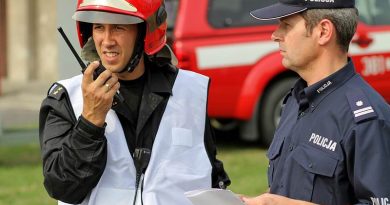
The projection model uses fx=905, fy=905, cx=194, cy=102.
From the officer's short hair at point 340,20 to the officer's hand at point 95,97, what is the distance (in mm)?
696

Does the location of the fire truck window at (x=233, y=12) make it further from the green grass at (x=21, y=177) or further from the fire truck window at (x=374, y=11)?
the green grass at (x=21, y=177)

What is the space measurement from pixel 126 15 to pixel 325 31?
2.46 ft

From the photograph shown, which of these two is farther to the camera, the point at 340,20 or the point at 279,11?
the point at 279,11

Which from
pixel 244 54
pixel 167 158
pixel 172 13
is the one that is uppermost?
pixel 167 158

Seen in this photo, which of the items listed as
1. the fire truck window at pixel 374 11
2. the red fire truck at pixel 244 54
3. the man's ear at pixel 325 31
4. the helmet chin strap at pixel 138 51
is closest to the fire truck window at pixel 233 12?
the red fire truck at pixel 244 54

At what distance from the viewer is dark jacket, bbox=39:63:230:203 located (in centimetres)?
300

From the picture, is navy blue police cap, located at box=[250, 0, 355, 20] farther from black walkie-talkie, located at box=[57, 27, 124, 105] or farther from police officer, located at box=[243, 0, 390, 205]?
black walkie-talkie, located at box=[57, 27, 124, 105]

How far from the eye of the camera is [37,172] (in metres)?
8.32

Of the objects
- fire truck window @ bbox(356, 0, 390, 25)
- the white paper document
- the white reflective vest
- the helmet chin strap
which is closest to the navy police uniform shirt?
the white paper document

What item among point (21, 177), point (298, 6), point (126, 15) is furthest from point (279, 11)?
point (21, 177)

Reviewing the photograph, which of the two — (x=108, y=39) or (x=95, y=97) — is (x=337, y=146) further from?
(x=108, y=39)

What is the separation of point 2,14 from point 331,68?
14738mm

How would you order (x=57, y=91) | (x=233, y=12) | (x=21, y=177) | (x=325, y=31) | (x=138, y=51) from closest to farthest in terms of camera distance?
(x=325, y=31) < (x=57, y=91) < (x=138, y=51) < (x=21, y=177) < (x=233, y=12)

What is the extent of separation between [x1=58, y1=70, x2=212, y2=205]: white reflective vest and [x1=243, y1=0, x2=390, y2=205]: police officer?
390mm
